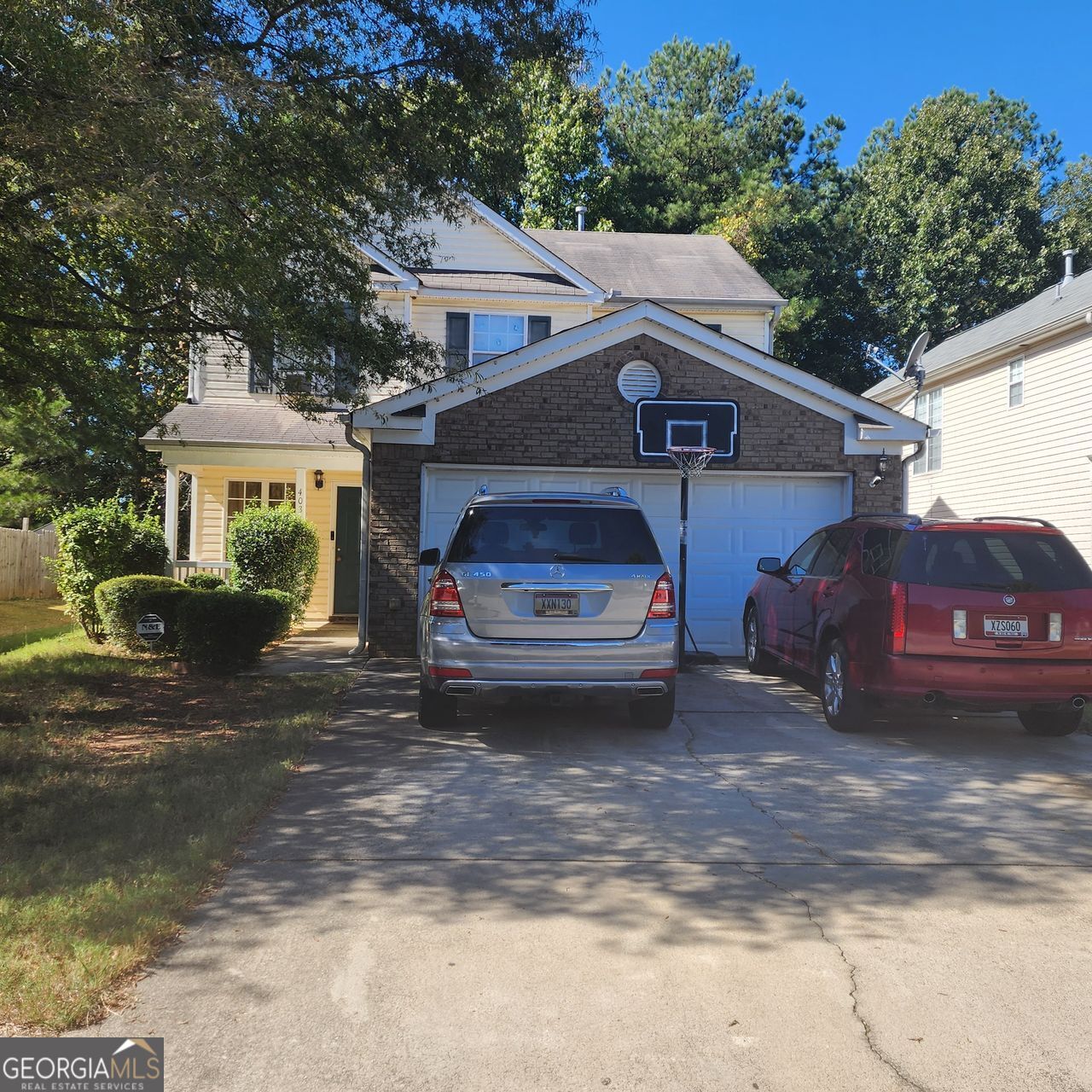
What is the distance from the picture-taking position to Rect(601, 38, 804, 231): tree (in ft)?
129

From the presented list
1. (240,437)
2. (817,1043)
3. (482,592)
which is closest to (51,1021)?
(817,1043)

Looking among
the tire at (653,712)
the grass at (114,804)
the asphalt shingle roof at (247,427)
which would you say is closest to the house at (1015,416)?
the asphalt shingle roof at (247,427)

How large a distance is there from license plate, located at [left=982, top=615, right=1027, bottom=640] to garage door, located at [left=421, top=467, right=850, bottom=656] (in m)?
5.48

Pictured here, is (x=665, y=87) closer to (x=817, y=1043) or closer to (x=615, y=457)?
(x=615, y=457)

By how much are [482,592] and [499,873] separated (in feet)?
9.80

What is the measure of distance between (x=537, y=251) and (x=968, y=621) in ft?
44.1

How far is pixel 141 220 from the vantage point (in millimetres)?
8508

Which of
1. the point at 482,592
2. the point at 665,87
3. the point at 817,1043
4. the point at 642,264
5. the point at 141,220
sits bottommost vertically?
the point at 817,1043

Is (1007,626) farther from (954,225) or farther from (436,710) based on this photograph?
(954,225)

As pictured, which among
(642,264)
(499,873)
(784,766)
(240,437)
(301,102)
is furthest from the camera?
(642,264)

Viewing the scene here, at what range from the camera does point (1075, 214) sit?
3744cm

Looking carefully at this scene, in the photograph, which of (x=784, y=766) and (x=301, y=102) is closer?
(x=784, y=766)

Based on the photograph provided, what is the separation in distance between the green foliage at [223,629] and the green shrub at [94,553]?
12.0 ft

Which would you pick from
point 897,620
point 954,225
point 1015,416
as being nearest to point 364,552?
point 897,620
